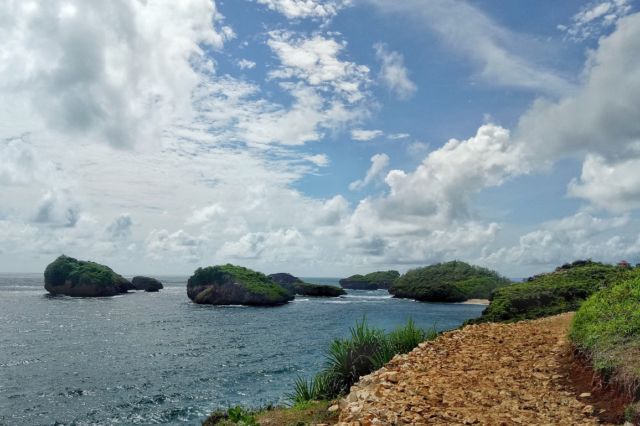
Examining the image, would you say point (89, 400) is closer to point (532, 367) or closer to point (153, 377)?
point (153, 377)

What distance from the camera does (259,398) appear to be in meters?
28.4

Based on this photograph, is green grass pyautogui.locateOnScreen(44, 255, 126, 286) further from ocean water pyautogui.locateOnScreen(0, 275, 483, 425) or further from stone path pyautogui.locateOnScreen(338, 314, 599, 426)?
stone path pyautogui.locateOnScreen(338, 314, 599, 426)

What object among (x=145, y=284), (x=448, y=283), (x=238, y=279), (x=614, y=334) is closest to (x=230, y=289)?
(x=238, y=279)

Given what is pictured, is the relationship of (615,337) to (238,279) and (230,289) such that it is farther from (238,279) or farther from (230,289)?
(238,279)

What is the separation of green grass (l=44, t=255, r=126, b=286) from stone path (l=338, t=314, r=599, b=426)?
12589cm

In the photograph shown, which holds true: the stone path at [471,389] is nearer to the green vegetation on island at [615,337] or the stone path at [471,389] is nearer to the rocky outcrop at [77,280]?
the green vegetation on island at [615,337]

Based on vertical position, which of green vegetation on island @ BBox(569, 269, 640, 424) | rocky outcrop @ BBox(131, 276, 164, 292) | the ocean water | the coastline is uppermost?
green vegetation on island @ BBox(569, 269, 640, 424)

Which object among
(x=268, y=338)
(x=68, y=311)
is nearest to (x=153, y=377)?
(x=268, y=338)

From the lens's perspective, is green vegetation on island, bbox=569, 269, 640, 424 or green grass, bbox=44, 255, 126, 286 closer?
green vegetation on island, bbox=569, 269, 640, 424

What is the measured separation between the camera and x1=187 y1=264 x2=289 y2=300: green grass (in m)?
109

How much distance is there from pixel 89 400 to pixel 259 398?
1056cm

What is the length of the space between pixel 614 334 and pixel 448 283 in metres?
129

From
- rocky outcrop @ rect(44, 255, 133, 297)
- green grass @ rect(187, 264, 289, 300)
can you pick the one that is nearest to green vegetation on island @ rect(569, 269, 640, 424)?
green grass @ rect(187, 264, 289, 300)

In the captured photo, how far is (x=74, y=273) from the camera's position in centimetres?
12425
